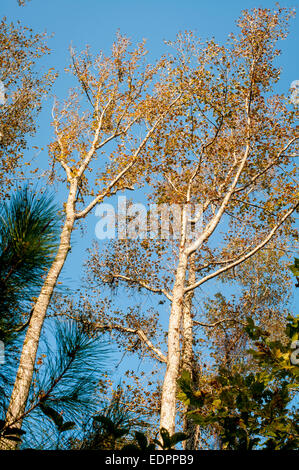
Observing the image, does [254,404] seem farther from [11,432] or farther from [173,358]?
[173,358]

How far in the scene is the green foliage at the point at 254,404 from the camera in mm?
3342

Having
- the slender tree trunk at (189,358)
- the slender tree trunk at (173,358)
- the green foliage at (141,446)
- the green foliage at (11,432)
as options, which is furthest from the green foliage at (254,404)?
the slender tree trunk at (189,358)

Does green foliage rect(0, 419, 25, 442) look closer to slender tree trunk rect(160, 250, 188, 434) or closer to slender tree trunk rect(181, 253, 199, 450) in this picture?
slender tree trunk rect(160, 250, 188, 434)

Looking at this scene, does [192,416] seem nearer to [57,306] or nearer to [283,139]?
[57,306]

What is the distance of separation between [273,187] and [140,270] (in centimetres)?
483

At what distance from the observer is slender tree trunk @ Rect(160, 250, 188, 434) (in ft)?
30.0

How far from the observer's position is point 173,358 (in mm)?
10078

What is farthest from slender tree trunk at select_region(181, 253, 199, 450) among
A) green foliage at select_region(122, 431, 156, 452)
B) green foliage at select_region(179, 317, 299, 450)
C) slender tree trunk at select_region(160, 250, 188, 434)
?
green foliage at select_region(122, 431, 156, 452)

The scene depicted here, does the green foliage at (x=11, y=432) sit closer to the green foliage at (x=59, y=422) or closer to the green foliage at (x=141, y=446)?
the green foliage at (x=59, y=422)

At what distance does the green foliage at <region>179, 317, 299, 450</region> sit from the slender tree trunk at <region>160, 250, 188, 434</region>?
17.6ft

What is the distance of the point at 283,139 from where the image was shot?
1397 cm
